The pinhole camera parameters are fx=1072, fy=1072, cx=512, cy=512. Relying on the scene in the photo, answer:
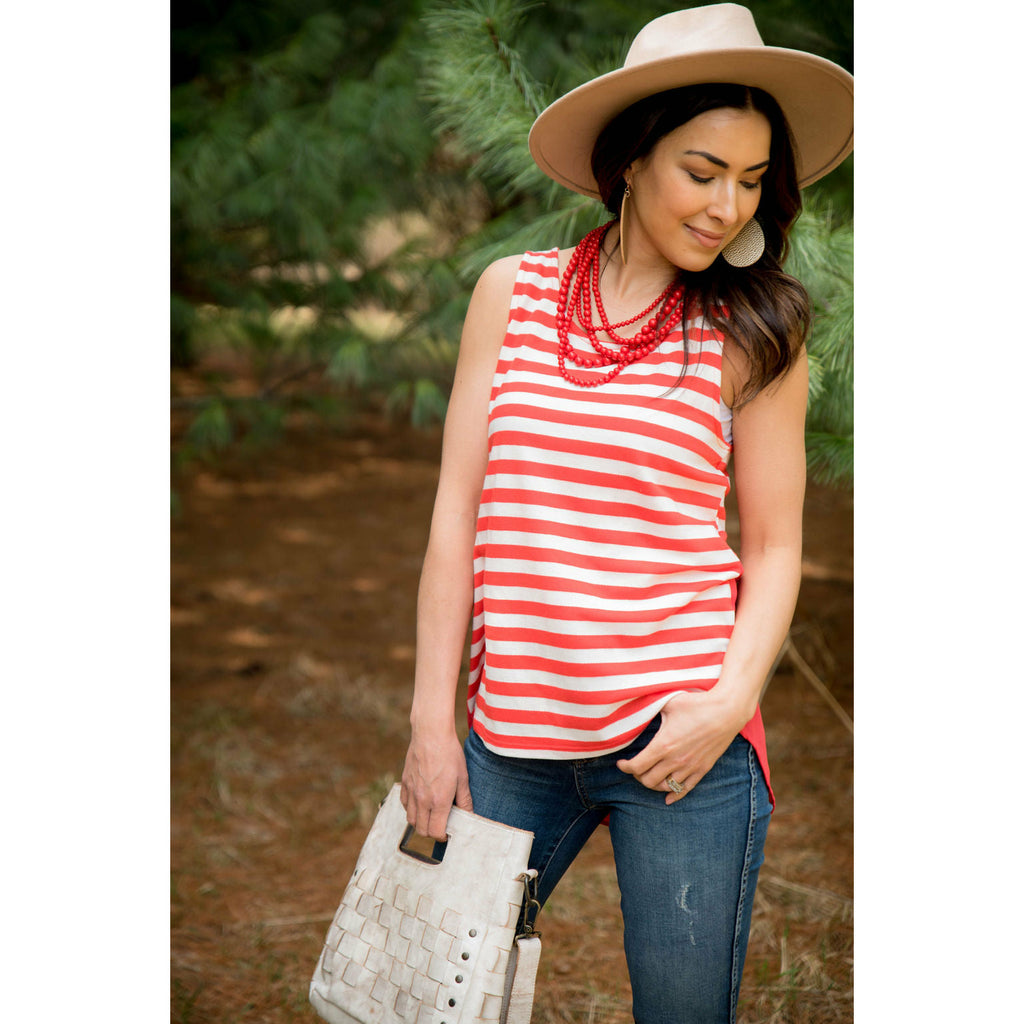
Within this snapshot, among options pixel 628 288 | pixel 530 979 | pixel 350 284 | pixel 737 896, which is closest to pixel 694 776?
pixel 737 896

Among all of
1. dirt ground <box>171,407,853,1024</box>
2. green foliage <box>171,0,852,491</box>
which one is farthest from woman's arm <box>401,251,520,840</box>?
dirt ground <box>171,407,853,1024</box>

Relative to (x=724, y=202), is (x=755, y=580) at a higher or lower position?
lower

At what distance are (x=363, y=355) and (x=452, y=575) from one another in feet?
5.60

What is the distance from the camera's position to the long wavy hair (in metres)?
1.17

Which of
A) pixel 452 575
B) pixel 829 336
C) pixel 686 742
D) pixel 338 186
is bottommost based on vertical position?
pixel 686 742

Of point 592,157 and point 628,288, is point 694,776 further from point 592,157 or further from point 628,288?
point 592,157

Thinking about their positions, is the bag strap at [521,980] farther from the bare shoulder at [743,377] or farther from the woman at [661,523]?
the bare shoulder at [743,377]

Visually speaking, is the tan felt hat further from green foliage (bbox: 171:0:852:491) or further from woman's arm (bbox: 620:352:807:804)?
green foliage (bbox: 171:0:852:491)

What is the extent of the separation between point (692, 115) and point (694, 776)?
0.72m

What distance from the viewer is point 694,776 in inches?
45.5

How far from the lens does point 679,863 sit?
1151mm

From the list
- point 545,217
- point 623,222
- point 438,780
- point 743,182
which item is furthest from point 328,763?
point 743,182

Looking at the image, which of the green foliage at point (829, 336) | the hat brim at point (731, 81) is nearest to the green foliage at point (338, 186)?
the green foliage at point (829, 336)

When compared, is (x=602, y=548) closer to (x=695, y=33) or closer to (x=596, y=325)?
(x=596, y=325)
